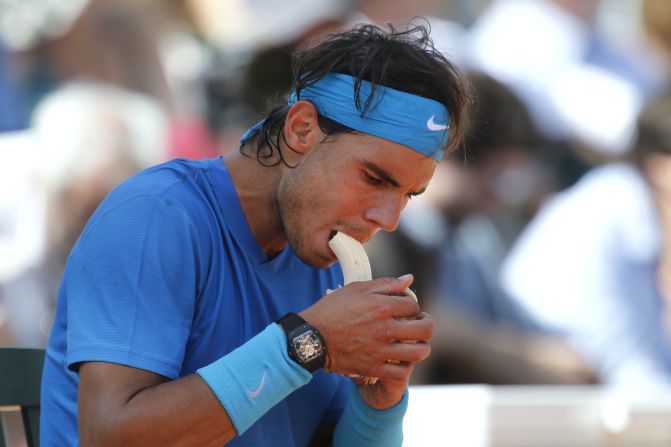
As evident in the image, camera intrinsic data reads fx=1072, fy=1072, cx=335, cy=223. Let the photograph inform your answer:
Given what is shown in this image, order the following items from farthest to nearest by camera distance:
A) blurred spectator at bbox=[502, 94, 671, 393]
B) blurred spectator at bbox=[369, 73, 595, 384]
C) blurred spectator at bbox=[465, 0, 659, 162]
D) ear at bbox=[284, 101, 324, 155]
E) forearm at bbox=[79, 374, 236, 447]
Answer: blurred spectator at bbox=[465, 0, 659, 162] → blurred spectator at bbox=[502, 94, 671, 393] → blurred spectator at bbox=[369, 73, 595, 384] → ear at bbox=[284, 101, 324, 155] → forearm at bbox=[79, 374, 236, 447]

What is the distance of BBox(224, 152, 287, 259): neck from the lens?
9.37 feet

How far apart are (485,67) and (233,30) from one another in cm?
160

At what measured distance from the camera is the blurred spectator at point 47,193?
5148mm

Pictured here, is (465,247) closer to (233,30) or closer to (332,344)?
(233,30)

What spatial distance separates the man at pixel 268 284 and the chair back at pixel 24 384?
0.11m

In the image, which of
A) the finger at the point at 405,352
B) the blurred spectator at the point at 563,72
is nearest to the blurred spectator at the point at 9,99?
the blurred spectator at the point at 563,72

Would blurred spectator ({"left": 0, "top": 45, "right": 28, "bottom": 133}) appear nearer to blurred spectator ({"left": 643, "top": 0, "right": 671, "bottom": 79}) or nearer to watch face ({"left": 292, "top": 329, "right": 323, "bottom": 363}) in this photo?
watch face ({"left": 292, "top": 329, "right": 323, "bottom": 363})

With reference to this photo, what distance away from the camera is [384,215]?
2.75m

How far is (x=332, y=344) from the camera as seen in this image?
8.16 feet

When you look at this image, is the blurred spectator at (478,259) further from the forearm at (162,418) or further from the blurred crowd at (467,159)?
the forearm at (162,418)

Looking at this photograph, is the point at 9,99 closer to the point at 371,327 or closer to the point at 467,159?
the point at 467,159

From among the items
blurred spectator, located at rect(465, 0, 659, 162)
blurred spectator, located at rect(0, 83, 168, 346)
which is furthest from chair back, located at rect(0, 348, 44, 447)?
blurred spectator, located at rect(465, 0, 659, 162)

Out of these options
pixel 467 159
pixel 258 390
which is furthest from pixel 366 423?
pixel 467 159

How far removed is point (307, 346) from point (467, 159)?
280cm
